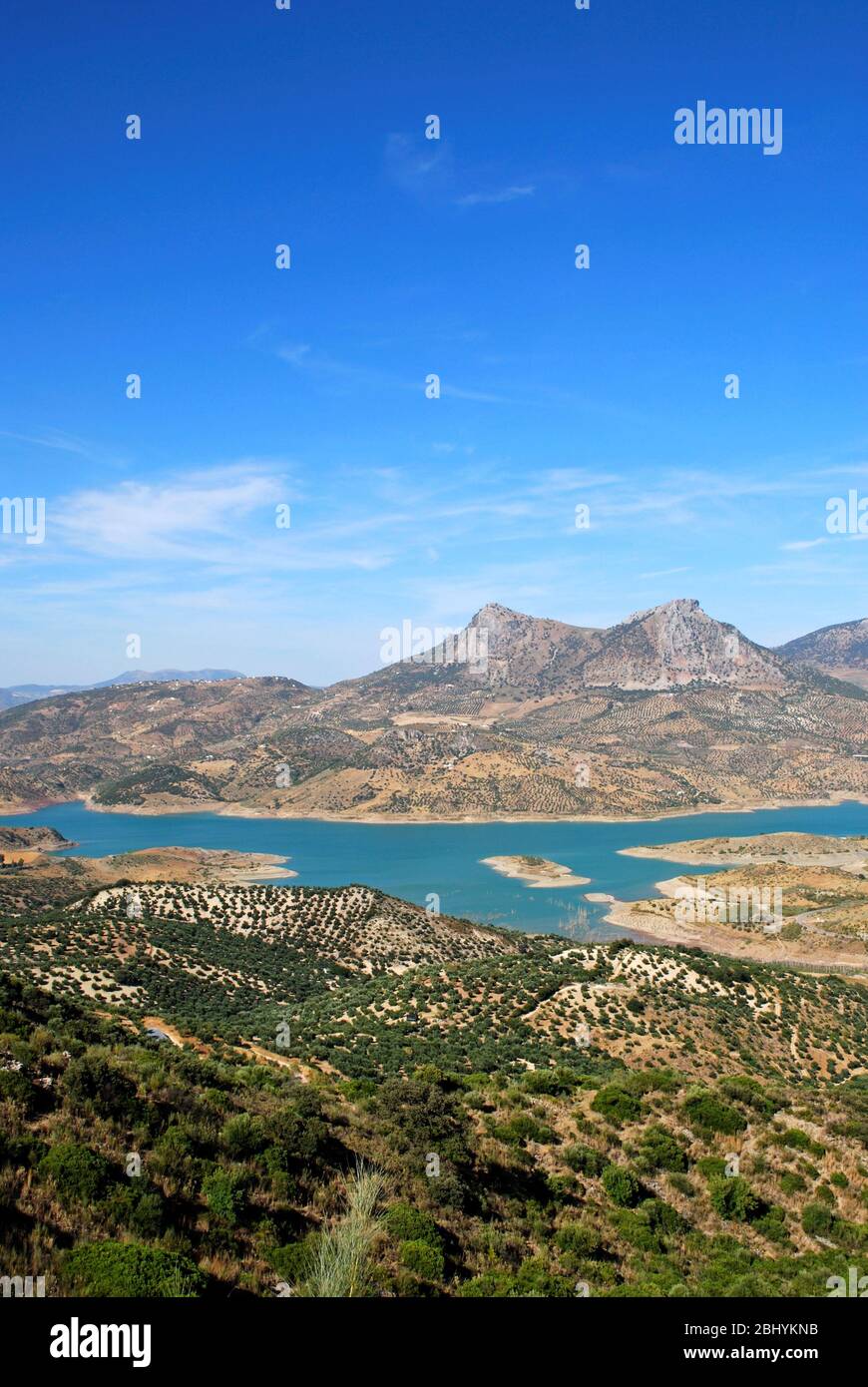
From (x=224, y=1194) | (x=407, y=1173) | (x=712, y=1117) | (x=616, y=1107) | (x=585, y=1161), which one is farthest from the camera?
(x=616, y=1107)

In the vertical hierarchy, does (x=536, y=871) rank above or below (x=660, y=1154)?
below

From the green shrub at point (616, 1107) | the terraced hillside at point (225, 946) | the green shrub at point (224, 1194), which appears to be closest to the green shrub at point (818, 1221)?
the green shrub at point (616, 1107)

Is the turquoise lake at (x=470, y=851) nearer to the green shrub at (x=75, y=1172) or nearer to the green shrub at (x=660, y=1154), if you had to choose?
the green shrub at (x=660, y=1154)

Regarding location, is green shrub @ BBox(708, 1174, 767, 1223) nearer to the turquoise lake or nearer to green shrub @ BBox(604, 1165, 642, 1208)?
green shrub @ BBox(604, 1165, 642, 1208)

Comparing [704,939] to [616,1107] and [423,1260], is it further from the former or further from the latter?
[423,1260]

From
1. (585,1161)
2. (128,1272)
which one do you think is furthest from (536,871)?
(128,1272)
